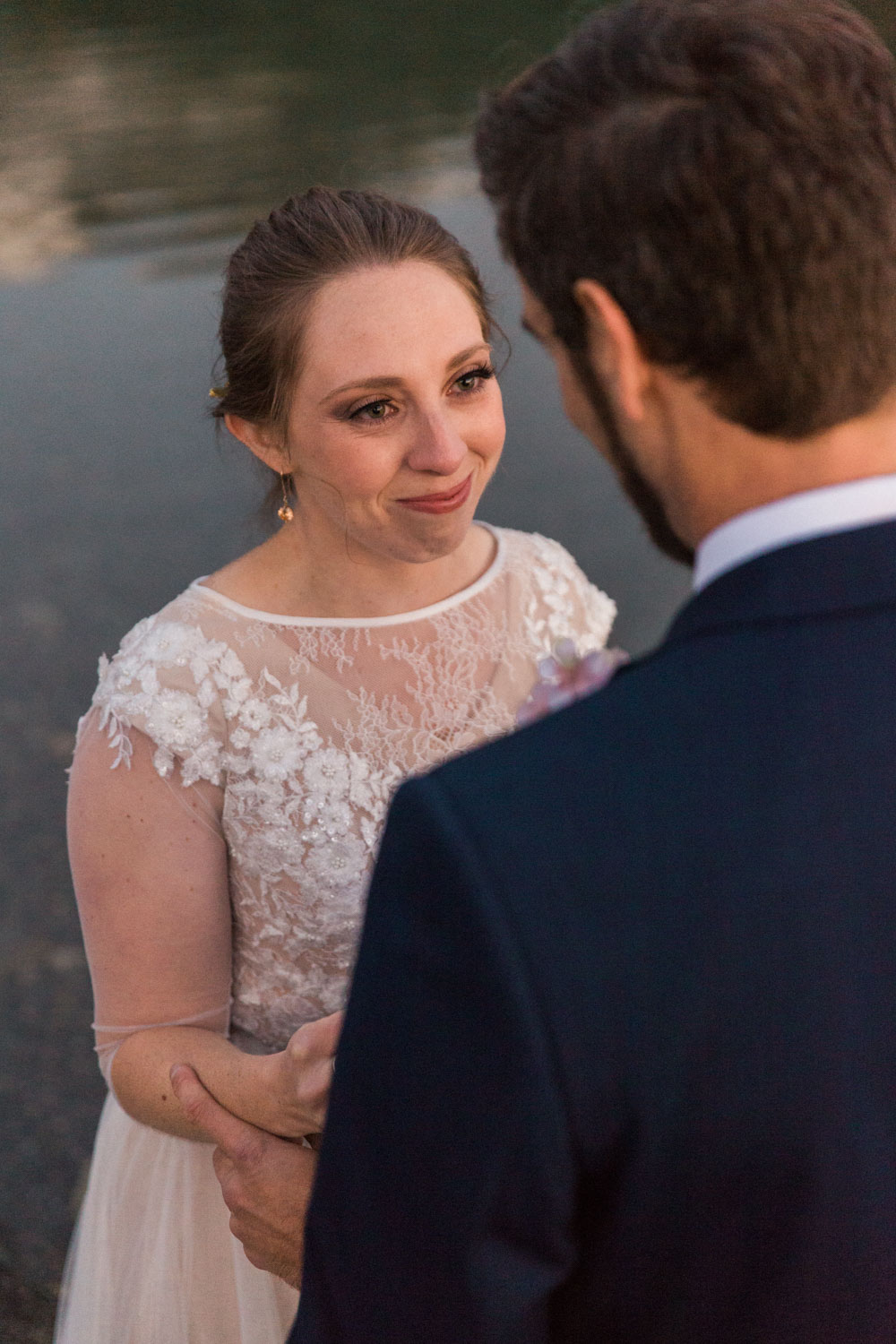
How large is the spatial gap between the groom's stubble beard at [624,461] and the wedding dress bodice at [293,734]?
102 cm

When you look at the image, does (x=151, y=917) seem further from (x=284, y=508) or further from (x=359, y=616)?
(x=284, y=508)

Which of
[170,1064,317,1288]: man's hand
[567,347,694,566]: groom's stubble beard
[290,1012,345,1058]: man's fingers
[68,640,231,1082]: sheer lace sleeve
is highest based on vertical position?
[567,347,694,566]: groom's stubble beard

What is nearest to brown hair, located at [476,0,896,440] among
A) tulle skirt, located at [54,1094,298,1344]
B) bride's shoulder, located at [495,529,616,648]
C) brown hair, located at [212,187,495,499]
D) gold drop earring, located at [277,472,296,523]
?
brown hair, located at [212,187,495,499]

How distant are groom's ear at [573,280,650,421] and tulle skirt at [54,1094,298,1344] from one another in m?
1.56

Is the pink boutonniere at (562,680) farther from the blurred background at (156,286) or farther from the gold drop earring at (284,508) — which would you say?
the blurred background at (156,286)

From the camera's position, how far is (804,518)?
0.76 meters

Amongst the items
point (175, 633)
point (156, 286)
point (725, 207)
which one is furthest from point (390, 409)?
point (156, 286)

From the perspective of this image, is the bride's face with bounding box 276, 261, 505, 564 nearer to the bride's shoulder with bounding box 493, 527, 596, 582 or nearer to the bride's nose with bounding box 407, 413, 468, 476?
the bride's nose with bounding box 407, 413, 468, 476

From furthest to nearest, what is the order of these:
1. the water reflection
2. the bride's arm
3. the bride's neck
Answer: the water reflection < the bride's neck < the bride's arm

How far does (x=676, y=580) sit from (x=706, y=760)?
4.42m

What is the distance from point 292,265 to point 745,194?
124 cm

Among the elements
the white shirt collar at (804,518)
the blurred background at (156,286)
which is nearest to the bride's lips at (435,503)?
the white shirt collar at (804,518)

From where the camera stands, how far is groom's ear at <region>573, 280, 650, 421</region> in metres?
0.81

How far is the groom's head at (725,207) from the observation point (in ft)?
2.40
